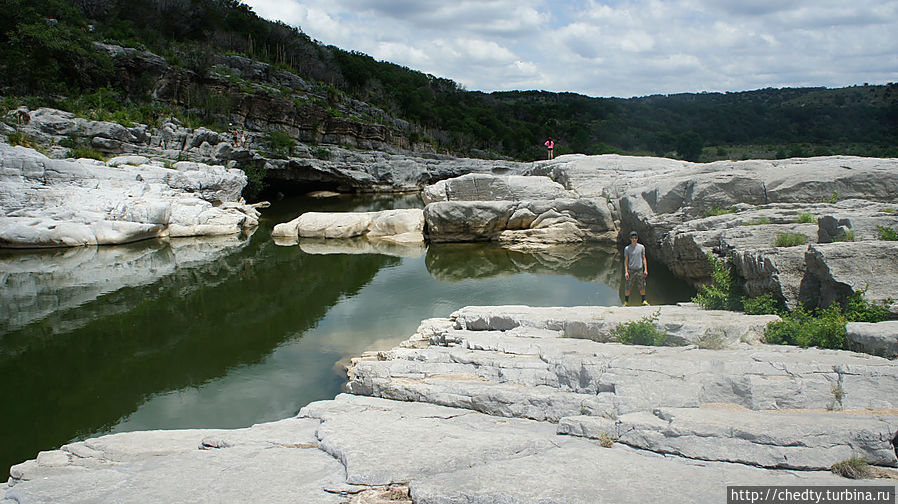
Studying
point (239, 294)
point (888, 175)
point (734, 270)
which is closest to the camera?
point (734, 270)

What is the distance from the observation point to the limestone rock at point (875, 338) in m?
4.95

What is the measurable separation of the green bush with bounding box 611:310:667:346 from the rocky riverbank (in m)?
0.18

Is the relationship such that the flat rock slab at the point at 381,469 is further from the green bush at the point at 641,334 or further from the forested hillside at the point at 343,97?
the forested hillside at the point at 343,97

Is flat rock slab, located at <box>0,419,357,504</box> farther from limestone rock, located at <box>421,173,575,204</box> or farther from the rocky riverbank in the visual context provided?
limestone rock, located at <box>421,173,575,204</box>

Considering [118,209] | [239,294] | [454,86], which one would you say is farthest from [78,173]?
[454,86]

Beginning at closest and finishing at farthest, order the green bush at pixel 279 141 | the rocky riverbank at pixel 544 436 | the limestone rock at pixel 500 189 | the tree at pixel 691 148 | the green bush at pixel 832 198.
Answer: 1. the rocky riverbank at pixel 544 436
2. the green bush at pixel 832 198
3. the limestone rock at pixel 500 189
4. the green bush at pixel 279 141
5. the tree at pixel 691 148

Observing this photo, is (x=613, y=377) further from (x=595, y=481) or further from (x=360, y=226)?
(x=360, y=226)

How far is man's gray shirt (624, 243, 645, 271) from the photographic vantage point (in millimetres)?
10469

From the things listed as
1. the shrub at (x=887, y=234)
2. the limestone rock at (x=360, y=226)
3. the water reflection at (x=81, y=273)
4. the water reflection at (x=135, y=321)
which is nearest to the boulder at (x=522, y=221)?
the limestone rock at (x=360, y=226)

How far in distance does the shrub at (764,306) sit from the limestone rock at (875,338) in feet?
6.20

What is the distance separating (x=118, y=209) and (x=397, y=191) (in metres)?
21.2

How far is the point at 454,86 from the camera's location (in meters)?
80.6

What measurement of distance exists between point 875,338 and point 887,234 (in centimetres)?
322

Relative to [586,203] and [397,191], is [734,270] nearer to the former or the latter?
[586,203]
